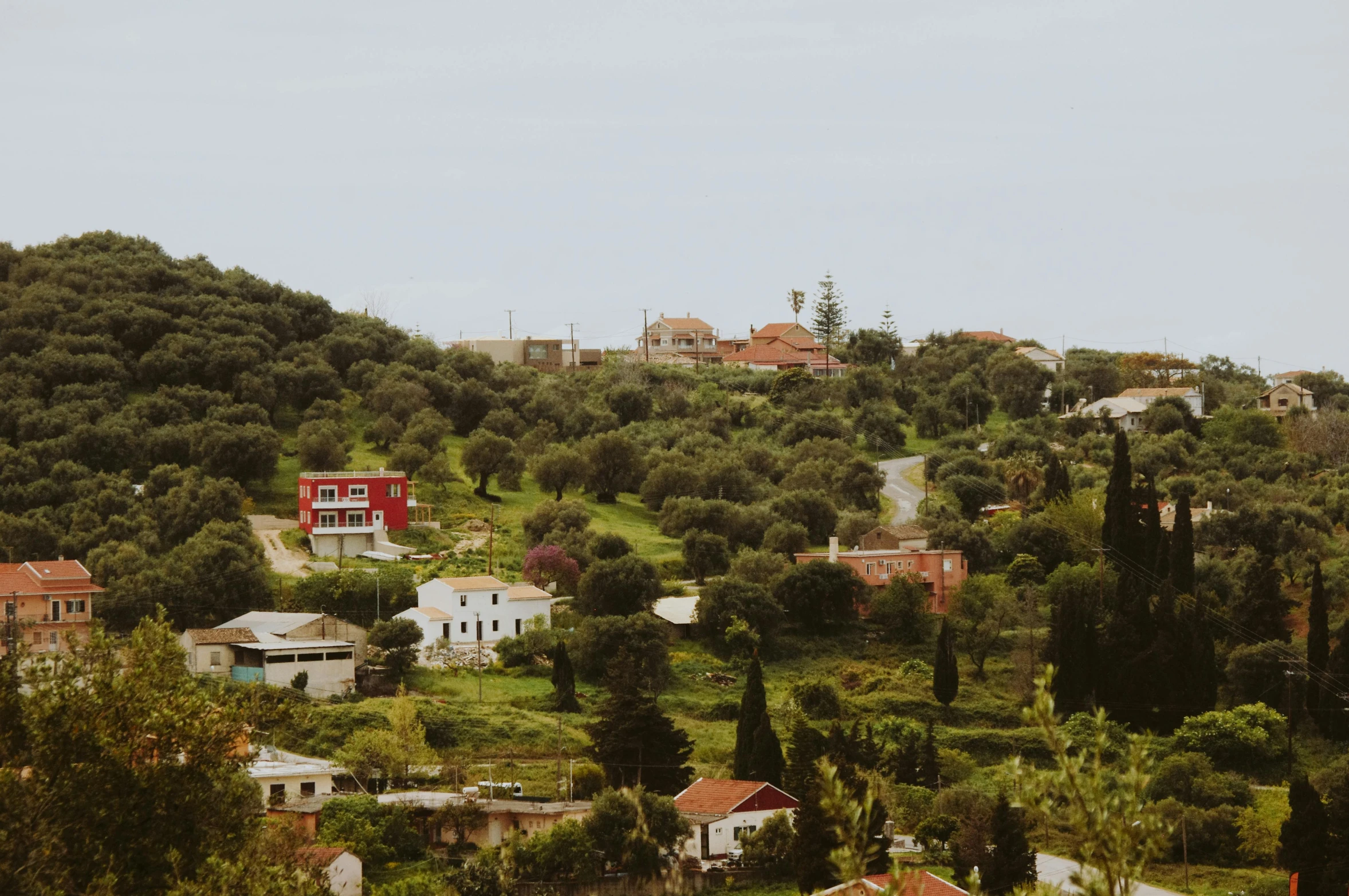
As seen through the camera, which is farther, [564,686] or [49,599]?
[49,599]

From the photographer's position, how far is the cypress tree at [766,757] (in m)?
36.2

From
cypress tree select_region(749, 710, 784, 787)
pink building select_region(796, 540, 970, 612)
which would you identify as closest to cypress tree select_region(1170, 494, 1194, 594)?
pink building select_region(796, 540, 970, 612)

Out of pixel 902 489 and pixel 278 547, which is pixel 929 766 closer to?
pixel 278 547

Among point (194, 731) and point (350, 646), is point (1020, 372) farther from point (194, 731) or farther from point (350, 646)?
point (194, 731)

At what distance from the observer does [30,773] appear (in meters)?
15.9

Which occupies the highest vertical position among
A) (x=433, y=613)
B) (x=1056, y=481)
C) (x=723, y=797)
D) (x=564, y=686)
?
(x=1056, y=481)

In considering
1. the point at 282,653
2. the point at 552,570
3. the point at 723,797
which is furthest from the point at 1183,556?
the point at 282,653

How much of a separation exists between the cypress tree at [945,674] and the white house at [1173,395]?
37.1 m

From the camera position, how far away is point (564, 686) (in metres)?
40.8

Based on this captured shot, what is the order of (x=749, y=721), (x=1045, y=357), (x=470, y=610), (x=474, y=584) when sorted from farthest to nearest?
(x=1045, y=357)
(x=474, y=584)
(x=470, y=610)
(x=749, y=721)

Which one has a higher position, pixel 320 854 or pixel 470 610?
pixel 470 610

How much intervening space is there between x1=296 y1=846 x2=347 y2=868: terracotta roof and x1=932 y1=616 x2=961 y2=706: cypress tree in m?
19.1

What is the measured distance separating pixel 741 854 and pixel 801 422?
41.3m

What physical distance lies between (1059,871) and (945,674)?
37.3 ft
